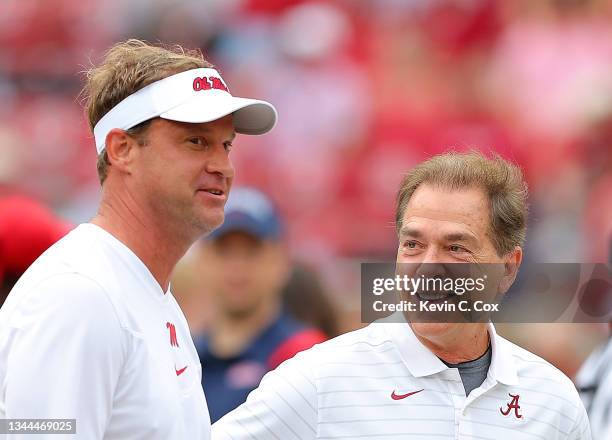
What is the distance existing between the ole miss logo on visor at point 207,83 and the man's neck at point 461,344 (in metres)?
0.77

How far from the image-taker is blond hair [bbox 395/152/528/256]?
107 inches

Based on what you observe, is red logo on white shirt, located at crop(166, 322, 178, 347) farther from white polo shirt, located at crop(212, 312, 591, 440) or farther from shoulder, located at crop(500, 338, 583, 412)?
shoulder, located at crop(500, 338, 583, 412)

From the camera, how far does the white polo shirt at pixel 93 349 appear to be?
6.41ft

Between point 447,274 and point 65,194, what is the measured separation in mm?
5848

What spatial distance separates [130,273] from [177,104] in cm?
39

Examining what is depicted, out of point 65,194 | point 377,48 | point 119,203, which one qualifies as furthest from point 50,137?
point 119,203

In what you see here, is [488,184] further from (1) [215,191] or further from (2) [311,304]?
(2) [311,304]

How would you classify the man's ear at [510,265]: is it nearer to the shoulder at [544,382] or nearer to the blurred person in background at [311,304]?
the shoulder at [544,382]

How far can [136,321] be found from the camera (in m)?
2.16

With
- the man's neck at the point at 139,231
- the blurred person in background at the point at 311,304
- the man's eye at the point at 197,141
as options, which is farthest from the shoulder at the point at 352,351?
the blurred person in background at the point at 311,304

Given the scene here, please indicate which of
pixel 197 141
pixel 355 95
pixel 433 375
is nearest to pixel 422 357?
pixel 433 375

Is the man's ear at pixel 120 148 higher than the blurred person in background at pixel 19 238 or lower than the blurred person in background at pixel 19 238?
higher

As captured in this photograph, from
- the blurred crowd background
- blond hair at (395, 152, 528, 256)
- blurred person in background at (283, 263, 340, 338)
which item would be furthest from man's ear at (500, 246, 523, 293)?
the blurred crowd background

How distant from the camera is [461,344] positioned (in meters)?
2.67
